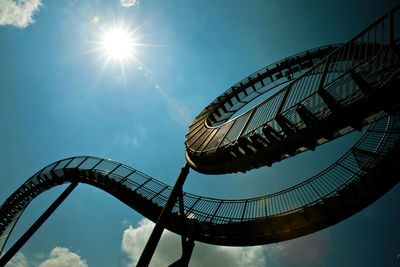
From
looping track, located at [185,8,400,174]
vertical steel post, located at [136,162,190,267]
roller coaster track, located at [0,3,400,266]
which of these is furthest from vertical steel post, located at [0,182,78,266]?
looping track, located at [185,8,400,174]

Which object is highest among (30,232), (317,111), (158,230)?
(317,111)

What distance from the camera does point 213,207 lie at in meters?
8.44

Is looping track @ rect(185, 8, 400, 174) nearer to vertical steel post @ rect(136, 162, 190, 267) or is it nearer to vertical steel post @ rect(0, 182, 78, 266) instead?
vertical steel post @ rect(136, 162, 190, 267)

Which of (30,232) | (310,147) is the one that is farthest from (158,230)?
(30,232)

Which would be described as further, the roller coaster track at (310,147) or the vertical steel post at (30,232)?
the vertical steel post at (30,232)

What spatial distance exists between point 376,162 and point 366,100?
11.7 feet

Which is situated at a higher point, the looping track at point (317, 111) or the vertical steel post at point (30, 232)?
the looping track at point (317, 111)

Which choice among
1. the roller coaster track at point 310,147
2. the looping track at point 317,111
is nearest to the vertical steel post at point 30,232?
the roller coaster track at point 310,147

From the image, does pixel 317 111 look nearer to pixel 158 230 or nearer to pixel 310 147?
pixel 310 147

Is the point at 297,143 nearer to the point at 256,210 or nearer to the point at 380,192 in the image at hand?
the point at 380,192

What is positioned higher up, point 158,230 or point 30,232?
point 158,230

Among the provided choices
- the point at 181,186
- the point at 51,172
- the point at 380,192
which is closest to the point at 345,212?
the point at 380,192

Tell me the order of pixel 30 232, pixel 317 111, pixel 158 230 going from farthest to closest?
pixel 30 232 < pixel 158 230 < pixel 317 111

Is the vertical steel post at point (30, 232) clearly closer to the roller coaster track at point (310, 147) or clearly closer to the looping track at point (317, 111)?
the roller coaster track at point (310, 147)
